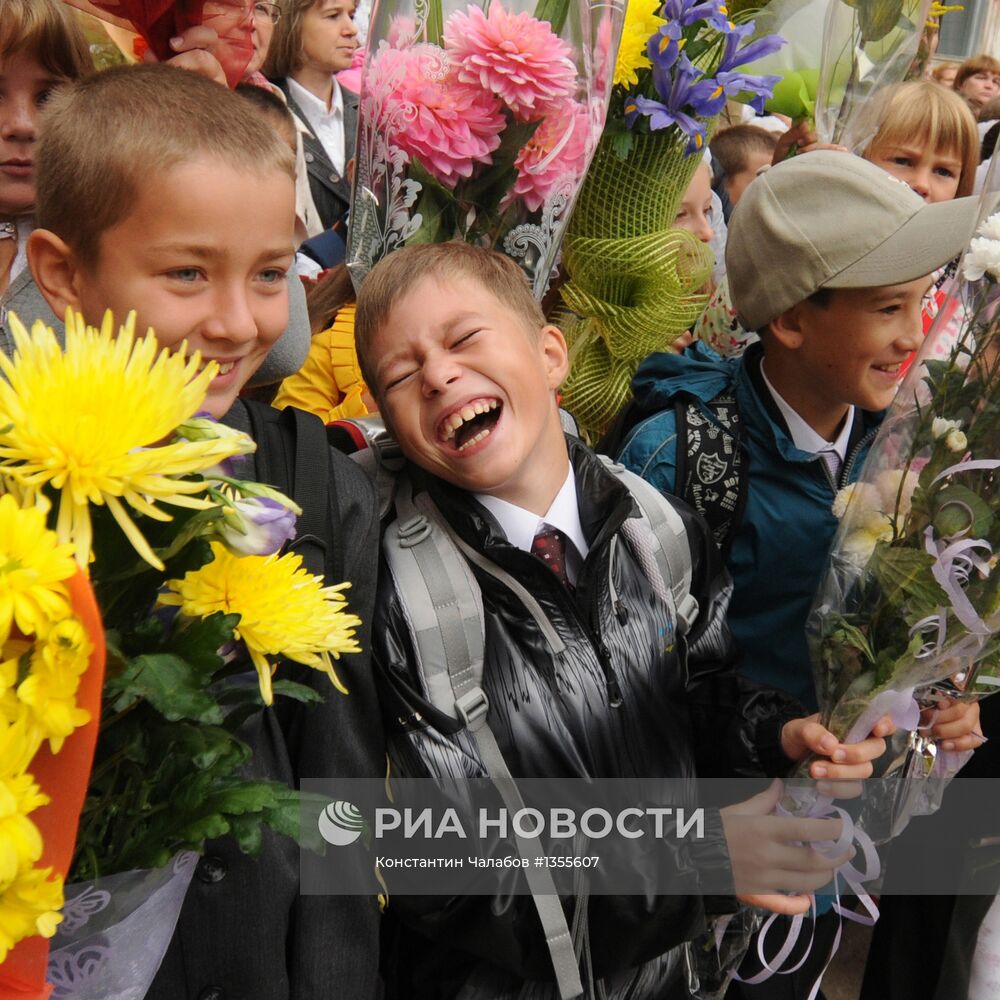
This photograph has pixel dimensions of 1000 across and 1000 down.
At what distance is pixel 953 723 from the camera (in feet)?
5.77

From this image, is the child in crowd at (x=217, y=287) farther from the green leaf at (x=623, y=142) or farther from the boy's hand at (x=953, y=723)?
the boy's hand at (x=953, y=723)

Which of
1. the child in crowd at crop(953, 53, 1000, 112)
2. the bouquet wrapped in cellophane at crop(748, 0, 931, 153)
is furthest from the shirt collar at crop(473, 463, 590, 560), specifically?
the child in crowd at crop(953, 53, 1000, 112)

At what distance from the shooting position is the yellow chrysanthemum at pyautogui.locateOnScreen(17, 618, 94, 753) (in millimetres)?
728

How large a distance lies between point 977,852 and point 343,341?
1758 millimetres

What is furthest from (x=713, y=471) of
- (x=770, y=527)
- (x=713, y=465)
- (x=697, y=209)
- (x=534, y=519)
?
(x=697, y=209)

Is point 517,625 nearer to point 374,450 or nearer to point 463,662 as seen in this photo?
point 463,662

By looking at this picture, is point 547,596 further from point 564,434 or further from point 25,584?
point 25,584

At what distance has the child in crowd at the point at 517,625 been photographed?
1.51 metres

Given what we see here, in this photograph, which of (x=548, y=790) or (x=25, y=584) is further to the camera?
(x=548, y=790)

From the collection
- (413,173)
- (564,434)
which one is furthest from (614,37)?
(564,434)

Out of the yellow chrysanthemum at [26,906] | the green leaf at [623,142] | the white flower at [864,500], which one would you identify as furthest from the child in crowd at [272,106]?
the yellow chrysanthemum at [26,906]

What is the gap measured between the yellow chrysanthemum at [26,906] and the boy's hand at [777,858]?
111 cm

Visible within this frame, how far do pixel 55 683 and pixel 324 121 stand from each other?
129 inches

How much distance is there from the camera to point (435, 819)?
5.10 feet
